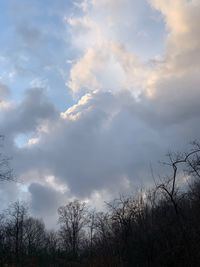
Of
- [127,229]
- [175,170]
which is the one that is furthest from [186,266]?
[127,229]

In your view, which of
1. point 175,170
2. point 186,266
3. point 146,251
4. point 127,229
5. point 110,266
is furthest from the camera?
point 127,229

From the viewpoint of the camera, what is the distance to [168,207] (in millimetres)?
31859

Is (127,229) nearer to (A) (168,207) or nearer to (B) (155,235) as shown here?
(A) (168,207)

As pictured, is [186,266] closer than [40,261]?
Yes

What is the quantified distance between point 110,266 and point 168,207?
9056mm

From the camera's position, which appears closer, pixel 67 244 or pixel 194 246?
pixel 194 246

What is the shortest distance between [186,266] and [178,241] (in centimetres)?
154

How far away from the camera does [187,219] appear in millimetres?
25203

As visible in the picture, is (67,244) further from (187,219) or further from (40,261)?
(187,219)

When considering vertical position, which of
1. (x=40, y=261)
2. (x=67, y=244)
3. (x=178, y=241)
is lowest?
(x=178, y=241)

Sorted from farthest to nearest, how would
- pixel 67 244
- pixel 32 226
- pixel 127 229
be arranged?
pixel 32 226, pixel 67 244, pixel 127 229

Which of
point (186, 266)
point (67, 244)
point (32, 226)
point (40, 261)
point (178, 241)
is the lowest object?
point (186, 266)

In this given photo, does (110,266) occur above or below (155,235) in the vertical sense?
below

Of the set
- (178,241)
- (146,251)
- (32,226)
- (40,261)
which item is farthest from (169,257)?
(32,226)
